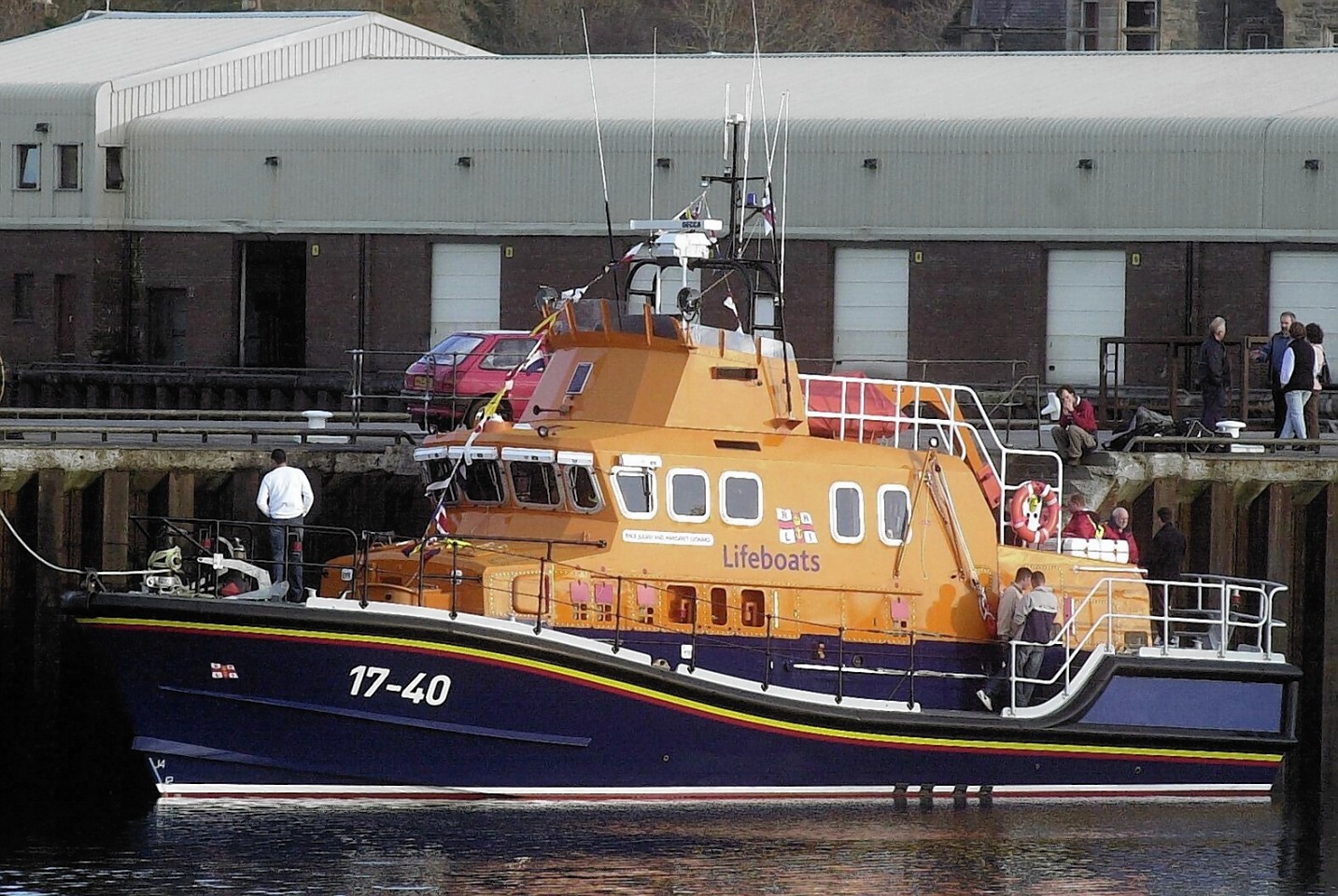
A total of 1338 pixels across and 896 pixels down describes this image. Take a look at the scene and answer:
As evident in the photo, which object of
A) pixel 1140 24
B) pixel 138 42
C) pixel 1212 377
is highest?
pixel 1140 24

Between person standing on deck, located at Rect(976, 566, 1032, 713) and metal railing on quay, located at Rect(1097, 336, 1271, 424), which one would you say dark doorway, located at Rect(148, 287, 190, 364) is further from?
person standing on deck, located at Rect(976, 566, 1032, 713)

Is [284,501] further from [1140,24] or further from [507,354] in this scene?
[1140,24]

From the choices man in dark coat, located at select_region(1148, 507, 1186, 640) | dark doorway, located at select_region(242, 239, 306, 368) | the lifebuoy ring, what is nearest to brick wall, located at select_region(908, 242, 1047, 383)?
dark doorway, located at select_region(242, 239, 306, 368)

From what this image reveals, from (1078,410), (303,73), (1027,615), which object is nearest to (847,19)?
(303,73)

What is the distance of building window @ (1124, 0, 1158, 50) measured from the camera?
58.7m

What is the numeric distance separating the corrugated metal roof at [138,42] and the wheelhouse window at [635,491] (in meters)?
21.5

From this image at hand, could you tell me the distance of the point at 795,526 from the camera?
15.9 m

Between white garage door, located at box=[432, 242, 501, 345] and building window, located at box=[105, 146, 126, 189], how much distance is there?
5533mm

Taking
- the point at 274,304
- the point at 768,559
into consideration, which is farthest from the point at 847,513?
the point at 274,304

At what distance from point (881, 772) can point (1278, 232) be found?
1530cm

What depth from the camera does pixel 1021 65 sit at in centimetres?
3384

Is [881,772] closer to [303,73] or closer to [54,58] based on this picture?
[303,73]

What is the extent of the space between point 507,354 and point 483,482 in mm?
9266

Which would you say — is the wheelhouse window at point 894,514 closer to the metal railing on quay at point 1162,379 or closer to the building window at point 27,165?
the metal railing on quay at point 1162,379
